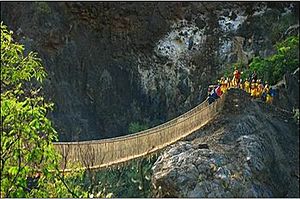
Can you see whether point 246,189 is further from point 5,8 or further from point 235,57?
point 5,8

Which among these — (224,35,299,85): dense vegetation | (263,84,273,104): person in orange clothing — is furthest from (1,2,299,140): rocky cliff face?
(263,84,273,104): person in orange clothing

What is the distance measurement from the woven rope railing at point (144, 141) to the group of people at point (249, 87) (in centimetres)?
29

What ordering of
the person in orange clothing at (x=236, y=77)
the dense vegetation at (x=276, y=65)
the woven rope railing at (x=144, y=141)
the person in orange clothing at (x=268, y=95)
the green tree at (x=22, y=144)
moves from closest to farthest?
1. the green tree at (x=22, y=144)
2. the woven rope railing at (x=144, y=141)
3. the person in orange clothing at (x=268, y=95)
4. the person in orange clothing at (x=236, y=77)
5. the dense vegetation at (x=276, y=65)

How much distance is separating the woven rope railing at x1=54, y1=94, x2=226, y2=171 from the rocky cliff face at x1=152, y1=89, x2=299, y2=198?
0.17 meters

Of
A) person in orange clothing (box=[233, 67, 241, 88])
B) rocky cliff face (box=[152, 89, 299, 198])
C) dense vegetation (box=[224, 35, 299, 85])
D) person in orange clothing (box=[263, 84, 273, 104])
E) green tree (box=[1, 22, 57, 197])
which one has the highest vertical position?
dense vegetation (box=[224, 35, 299, 85])

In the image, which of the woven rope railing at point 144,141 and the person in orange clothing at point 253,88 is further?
the person in orange clothing at point 253,88

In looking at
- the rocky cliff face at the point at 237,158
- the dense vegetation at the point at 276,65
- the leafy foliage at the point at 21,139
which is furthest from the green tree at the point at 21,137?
the dense vegetation at the point at 276,65

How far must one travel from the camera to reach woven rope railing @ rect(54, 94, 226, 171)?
7113mm

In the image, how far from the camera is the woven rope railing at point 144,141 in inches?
280

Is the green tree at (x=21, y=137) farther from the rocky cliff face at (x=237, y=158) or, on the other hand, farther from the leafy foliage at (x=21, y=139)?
the rocky cliff face at (x=237, y=158)

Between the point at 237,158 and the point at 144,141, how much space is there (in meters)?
1.32

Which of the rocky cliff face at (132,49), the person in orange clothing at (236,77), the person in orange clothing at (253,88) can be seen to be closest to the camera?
the person in orange clothing at (253,88)

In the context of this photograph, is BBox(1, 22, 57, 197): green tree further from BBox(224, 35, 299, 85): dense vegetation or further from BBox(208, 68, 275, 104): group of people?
BBox(224, 35, 299, 85): dense vegetation

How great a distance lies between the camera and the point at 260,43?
33.6ft
